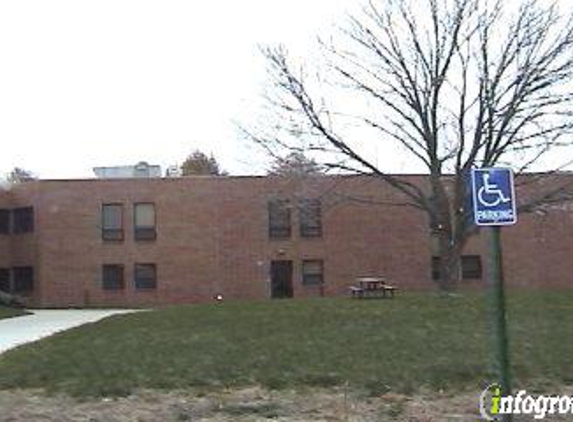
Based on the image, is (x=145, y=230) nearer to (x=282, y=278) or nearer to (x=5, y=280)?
(x=282, y=278)

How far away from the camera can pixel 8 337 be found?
2105cm

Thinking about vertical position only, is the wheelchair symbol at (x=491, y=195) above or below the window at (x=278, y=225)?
below

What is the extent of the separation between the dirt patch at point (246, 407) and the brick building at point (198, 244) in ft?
116

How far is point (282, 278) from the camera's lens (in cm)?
4659

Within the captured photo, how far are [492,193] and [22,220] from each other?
44368 mm

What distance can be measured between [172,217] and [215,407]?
37296 mm

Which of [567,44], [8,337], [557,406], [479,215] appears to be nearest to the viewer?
[479,215]

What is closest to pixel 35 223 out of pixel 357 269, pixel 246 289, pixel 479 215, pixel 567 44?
pixel 246 289

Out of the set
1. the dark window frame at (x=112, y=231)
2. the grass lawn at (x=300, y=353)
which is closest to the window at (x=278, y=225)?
the dark window frame at (x=112, y=231)

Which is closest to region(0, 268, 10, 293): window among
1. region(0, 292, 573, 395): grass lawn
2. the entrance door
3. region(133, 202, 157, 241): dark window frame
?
region(133, 202, 157, 241): dark window frame

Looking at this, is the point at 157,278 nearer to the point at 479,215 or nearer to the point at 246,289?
the point at 246,289

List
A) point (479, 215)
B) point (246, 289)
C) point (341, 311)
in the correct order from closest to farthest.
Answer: point (479, 215)
point (341, 311)
point (246, 289)

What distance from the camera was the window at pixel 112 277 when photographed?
4584 centimetres

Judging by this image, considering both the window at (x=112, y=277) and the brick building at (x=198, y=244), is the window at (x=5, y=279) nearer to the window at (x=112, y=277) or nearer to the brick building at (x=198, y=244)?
the brick building at (x=198, y=244)
